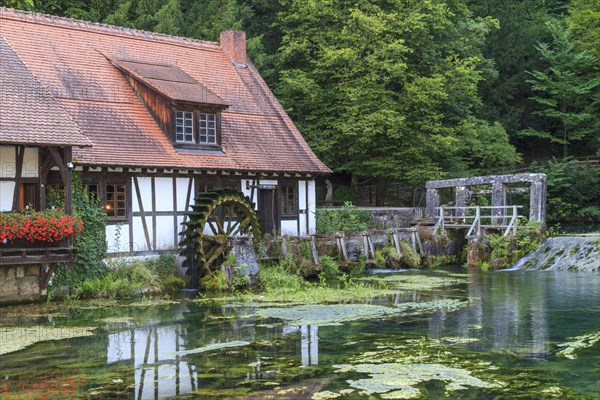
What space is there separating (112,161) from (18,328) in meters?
7.38

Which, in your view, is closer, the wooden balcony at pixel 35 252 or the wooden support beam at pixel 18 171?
the wooden balcony at pixel 35 252

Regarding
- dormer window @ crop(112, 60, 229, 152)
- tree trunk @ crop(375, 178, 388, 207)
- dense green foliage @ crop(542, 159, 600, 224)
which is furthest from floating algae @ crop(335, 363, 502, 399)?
dense green foliage @ crop(542, 159, 600, 224)

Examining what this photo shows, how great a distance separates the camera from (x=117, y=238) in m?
24.2

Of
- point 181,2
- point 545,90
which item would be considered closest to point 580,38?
point 545,90

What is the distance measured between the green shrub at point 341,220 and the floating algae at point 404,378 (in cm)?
1790

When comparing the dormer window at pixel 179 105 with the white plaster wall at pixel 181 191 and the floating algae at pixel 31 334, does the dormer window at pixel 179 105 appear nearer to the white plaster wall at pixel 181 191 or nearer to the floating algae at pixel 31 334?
the white plaster wall at pixel 181 191

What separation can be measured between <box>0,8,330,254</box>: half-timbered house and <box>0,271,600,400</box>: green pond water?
400 centimetres

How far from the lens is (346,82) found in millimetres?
36250

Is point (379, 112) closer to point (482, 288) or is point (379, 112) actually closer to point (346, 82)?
point (346, 82)

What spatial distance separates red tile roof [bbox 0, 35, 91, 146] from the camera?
20.4 m

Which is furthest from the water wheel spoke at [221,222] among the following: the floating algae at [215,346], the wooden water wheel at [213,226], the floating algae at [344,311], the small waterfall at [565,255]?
the floating algae at [215,346]

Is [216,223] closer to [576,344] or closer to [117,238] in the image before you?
[117,238]

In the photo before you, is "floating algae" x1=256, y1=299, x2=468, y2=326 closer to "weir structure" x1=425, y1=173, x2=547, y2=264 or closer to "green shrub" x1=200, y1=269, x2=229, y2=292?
"green shrub" x1=200, y1=269, x2=229, y2=292

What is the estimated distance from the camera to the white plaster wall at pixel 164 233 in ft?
83.0
